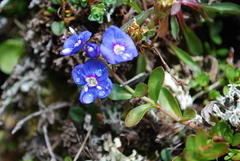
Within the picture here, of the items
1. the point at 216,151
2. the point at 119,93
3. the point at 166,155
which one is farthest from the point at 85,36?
the point at 166,155

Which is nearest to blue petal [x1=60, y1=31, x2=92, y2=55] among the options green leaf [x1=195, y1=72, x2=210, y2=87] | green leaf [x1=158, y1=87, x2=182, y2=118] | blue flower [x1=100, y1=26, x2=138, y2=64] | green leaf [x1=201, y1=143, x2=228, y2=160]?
blue flower [x1=100, y1=26, x2=138, y2=64]

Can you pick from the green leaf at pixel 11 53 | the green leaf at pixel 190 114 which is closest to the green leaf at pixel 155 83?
the green leaf at pixel 190 114

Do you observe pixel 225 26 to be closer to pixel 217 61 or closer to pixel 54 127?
pixel 217 61

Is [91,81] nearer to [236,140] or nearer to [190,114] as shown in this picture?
[190,114]

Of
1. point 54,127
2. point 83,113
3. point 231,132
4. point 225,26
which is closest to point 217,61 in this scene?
point 225,26

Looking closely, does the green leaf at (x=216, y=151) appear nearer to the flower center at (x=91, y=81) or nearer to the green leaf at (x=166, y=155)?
the green leaf at (x=166, y=155)

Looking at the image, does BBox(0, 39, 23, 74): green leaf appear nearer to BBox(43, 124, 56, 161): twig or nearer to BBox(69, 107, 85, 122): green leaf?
BBox(43, 124, 56, 161): twig

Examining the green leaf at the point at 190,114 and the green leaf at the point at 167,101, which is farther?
the green leaf at the point at 167,101
